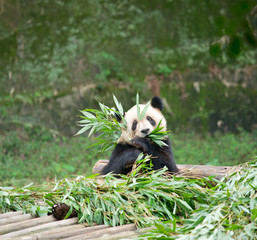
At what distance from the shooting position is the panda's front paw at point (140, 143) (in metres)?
4.53

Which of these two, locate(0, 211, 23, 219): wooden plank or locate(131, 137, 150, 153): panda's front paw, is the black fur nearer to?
locate(131, 137, 150, 153): panda's front paw

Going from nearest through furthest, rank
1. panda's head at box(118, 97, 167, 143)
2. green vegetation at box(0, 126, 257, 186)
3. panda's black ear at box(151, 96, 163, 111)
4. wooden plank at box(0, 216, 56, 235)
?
wooden plank at box(0, 216, 56, 235) → panda's head at box(118, 97, 167, 143) → panda's black ear at box(151, 96, 163, 111) → green vegetation at box(0, 126, 257, 186)

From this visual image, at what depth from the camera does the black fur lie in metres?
4.52

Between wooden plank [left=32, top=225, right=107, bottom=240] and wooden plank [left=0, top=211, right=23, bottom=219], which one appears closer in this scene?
wooden plank [left=32, top=225, right=107, bottom=240]

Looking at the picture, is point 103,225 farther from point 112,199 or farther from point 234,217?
point 234,217

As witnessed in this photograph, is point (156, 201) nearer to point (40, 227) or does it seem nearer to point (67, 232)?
point (67, 232)

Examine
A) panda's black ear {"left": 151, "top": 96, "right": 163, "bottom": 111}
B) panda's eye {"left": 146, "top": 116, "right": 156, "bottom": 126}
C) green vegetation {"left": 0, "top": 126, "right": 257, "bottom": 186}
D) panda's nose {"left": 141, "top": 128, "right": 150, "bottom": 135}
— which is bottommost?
green vegetation {"left": 0, "top": 126, "right": 257, "bottom": 186}

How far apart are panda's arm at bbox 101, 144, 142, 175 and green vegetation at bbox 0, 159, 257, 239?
2.36ft

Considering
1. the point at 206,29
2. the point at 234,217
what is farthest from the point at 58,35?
the point at 234,217

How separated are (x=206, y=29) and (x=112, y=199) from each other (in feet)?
25.3

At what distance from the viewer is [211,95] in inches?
390

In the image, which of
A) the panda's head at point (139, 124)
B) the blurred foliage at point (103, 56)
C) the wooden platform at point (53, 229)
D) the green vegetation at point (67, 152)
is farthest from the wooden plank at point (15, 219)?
the blurred foliage at point (103, 56)

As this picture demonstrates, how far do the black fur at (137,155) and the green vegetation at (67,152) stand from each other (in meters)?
3.59

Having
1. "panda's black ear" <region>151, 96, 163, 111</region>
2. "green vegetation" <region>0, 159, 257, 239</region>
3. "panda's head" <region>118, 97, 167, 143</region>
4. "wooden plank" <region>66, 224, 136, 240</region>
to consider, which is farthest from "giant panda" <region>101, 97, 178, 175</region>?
"wooden plank" <region>66, 224, 136, 240</region>
